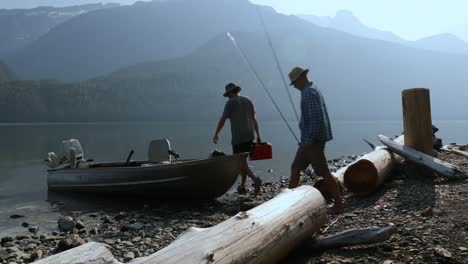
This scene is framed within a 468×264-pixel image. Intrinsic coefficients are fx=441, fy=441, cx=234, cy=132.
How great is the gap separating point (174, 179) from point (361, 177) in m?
4.39

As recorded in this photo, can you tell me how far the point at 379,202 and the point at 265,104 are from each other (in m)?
171

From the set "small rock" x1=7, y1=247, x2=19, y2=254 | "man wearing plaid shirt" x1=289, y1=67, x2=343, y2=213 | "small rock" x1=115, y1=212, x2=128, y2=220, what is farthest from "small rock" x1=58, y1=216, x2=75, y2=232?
"man wearing plaid shirt" x1=289, y1=67, x2=343, y2=213

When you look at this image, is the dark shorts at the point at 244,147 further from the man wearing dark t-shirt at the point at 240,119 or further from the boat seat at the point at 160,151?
the boat seat at the point at 160,151

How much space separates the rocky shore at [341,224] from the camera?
179 inches

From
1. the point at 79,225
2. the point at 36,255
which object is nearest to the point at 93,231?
the point at 79,225

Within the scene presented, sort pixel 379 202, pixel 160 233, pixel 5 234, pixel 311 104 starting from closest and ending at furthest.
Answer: pixel 311 104 → pixel 379 202 → pixel 160 233 → pixel 5 234

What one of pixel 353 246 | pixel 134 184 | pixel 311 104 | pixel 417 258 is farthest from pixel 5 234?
pixel 417 258

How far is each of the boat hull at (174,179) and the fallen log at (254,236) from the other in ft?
15.2

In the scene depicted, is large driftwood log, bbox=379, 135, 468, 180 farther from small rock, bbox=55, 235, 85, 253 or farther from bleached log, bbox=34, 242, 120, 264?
bleached log, bbox=34, 242, 120, 264

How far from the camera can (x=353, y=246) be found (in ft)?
15.8

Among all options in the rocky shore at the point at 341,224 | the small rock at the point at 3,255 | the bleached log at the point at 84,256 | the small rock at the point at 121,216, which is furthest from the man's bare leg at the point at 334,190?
the small rock at the point at 3,255

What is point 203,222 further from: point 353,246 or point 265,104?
point 265,104

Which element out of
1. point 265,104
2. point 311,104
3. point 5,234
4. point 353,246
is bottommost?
point 5,234

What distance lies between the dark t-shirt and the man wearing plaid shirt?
3350mm
